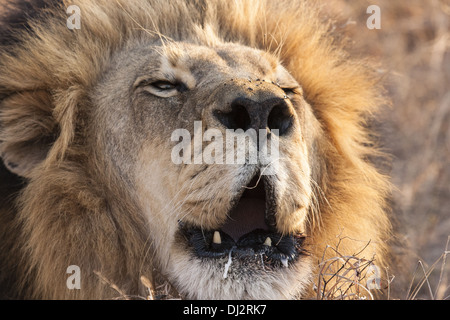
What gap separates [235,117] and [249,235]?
592 millimetres

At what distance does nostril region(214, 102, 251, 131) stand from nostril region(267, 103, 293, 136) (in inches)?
5.4

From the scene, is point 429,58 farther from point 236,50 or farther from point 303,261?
point 303,261

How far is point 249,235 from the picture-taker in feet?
10.9

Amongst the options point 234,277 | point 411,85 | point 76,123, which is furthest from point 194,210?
point 411,85

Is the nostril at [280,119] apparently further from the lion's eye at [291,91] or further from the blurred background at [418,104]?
the blurred background at [418,104]

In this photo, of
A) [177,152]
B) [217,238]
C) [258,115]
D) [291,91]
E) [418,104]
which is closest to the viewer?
[258,115]

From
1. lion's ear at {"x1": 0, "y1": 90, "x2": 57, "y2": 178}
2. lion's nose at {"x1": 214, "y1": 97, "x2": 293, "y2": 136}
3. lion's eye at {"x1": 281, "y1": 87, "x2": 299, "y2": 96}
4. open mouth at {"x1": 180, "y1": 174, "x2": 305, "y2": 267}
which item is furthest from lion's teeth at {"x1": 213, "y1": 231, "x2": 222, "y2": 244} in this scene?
lion's ear at {"x1": 0, "y1": 90, "x2": 57, "y2": 178}

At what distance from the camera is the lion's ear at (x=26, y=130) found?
372 cm

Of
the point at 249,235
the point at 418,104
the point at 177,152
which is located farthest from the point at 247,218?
the point at 418,104

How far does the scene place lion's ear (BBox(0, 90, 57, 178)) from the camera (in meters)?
3.72

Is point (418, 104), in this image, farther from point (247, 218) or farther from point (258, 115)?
point (258, 115)

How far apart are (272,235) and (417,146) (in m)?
4.84

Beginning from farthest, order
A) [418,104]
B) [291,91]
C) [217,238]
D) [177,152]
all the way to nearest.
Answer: [418,104] → [291,91] → [177,152] → [217,238]

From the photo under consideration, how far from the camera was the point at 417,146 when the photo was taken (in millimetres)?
7746
